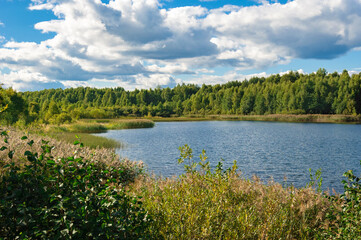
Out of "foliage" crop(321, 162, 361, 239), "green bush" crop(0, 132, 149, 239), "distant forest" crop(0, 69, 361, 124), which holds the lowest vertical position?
"foliage" crop(321, 162, 361, 239)

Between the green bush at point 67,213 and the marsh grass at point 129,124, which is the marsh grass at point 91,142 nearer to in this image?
the green bush at point 67,213

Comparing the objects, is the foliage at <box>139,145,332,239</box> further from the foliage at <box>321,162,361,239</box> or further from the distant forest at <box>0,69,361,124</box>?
the distant forest at <box>0,69,361,124</box>

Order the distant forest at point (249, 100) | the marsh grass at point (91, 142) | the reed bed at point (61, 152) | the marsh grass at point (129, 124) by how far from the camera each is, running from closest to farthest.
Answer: the reed bed at point (61, 152) → the marsh grass at point (91, 142) → the marsh grass at point (129, 124) → the distant forest at point (249, 100)

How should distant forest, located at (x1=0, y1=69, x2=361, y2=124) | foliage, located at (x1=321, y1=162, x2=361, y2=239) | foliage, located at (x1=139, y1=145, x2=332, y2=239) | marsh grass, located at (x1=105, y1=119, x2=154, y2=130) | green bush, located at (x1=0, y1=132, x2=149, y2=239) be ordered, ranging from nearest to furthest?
green bush, located at (x1=0, y1=132, x2=149, y2=239) → foliage, located at (x1=139, y1=145, x2=332, y2=239) → foliage, located at (x1=321, y1=162, x2=361, y2=239) → marsh grass, located at (x1=105, y1=119, x2=154, y2=130) → distant forest, located at (x1=0, y1=69, x2=361, y2=124)

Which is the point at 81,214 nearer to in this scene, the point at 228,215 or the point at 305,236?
the point at 228,215

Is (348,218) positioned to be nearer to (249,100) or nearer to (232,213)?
(232,213)

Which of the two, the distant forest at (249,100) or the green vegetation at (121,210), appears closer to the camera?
the green vegetation at (121,210)

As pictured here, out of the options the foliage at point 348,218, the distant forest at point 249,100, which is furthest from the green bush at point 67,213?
the distant forest at point 249,100

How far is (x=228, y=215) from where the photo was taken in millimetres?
4102

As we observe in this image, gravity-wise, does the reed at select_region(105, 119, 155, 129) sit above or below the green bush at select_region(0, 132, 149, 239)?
below

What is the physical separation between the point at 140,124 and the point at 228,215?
44.6 meters

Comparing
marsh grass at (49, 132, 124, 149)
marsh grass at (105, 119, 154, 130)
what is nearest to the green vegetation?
marsh grass at (49, 132, 124, 149)

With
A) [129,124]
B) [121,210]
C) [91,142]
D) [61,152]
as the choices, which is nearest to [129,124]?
[129,124]

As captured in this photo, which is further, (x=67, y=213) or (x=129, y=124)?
(x=129, y=124)
